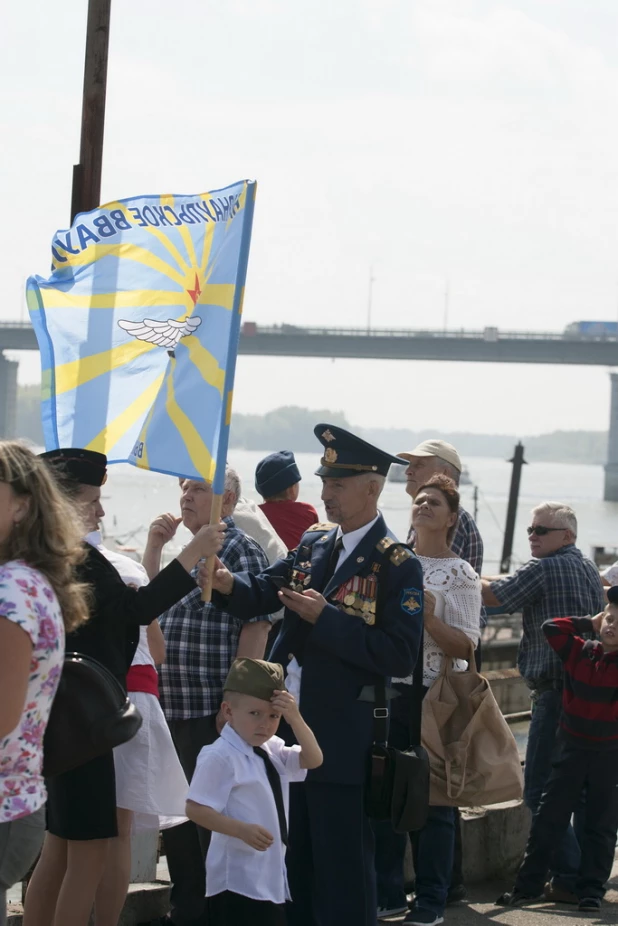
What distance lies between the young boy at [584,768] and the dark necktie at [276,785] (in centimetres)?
201

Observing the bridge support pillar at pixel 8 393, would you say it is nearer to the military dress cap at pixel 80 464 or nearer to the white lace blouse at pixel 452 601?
the white lace blouse at pixel 452 601

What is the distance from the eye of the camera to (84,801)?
12.9ft

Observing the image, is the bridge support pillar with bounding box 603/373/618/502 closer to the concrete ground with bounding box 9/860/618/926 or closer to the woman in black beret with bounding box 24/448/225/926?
the concrete ground with bounding box 9/860/618/926

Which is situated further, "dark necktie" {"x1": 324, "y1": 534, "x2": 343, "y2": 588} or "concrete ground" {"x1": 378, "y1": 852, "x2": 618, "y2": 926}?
"concrete ground" {"x1": 378, "y1": 852, "x2": 618, "y2": 926}

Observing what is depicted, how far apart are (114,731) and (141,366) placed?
1753mm

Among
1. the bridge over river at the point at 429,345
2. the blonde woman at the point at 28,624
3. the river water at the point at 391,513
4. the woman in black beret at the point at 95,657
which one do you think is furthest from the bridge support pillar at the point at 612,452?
the blonde woman at the point at 28,624

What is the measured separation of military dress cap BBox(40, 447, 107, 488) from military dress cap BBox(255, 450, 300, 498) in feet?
7.28

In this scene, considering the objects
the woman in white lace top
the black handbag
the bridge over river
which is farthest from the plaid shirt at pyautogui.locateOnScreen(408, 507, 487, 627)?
the bridge over river

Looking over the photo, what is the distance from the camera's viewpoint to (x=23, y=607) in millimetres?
2893

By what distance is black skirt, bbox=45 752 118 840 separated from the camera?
393cm

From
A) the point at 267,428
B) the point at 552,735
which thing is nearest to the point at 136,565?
the point at 552,735

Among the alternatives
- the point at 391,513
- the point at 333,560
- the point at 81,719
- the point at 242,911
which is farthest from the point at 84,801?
the point at 391,513

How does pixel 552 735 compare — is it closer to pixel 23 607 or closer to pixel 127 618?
pixel 127 618

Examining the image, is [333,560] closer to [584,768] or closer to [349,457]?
[349,457]
